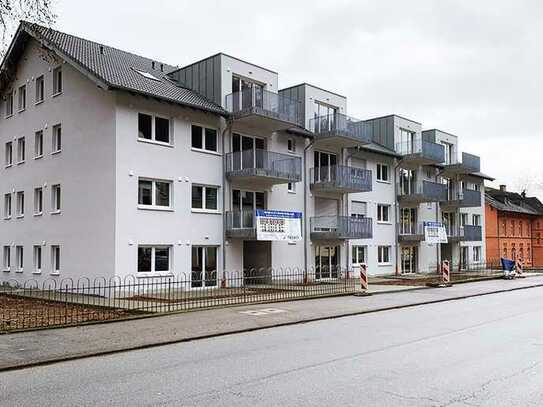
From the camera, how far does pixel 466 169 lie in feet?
141

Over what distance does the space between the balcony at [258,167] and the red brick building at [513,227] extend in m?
30.5

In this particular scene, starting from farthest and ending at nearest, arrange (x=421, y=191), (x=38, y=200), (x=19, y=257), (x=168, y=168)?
1. (x=421, y=191)
2. (x=19, y=257)
3. (x=38, y=200)
4. (x=168, y=168)

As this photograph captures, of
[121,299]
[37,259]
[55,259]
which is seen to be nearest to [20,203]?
[37,259]

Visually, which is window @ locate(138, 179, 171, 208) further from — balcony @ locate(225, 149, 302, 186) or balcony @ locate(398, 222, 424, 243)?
balcony @ locate(398, 222, 424, 243)

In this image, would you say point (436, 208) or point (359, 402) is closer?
point (359, 402)

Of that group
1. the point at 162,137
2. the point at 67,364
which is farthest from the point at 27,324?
the point at 162,137

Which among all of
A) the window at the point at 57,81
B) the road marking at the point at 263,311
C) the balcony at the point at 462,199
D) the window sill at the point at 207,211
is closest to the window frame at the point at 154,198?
the window sill at the point at 207,211

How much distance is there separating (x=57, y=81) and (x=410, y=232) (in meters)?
23.9

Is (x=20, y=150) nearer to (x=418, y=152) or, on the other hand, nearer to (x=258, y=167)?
(x=258, y=167)

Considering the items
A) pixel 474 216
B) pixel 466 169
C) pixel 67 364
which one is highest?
pixel 466 169

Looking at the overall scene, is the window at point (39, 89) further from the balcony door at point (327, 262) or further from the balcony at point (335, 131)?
the balcony door at point (327, 262)

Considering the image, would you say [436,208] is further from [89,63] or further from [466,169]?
[89,63]

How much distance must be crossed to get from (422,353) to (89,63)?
1864 centimetres

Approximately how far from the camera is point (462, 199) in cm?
4244
